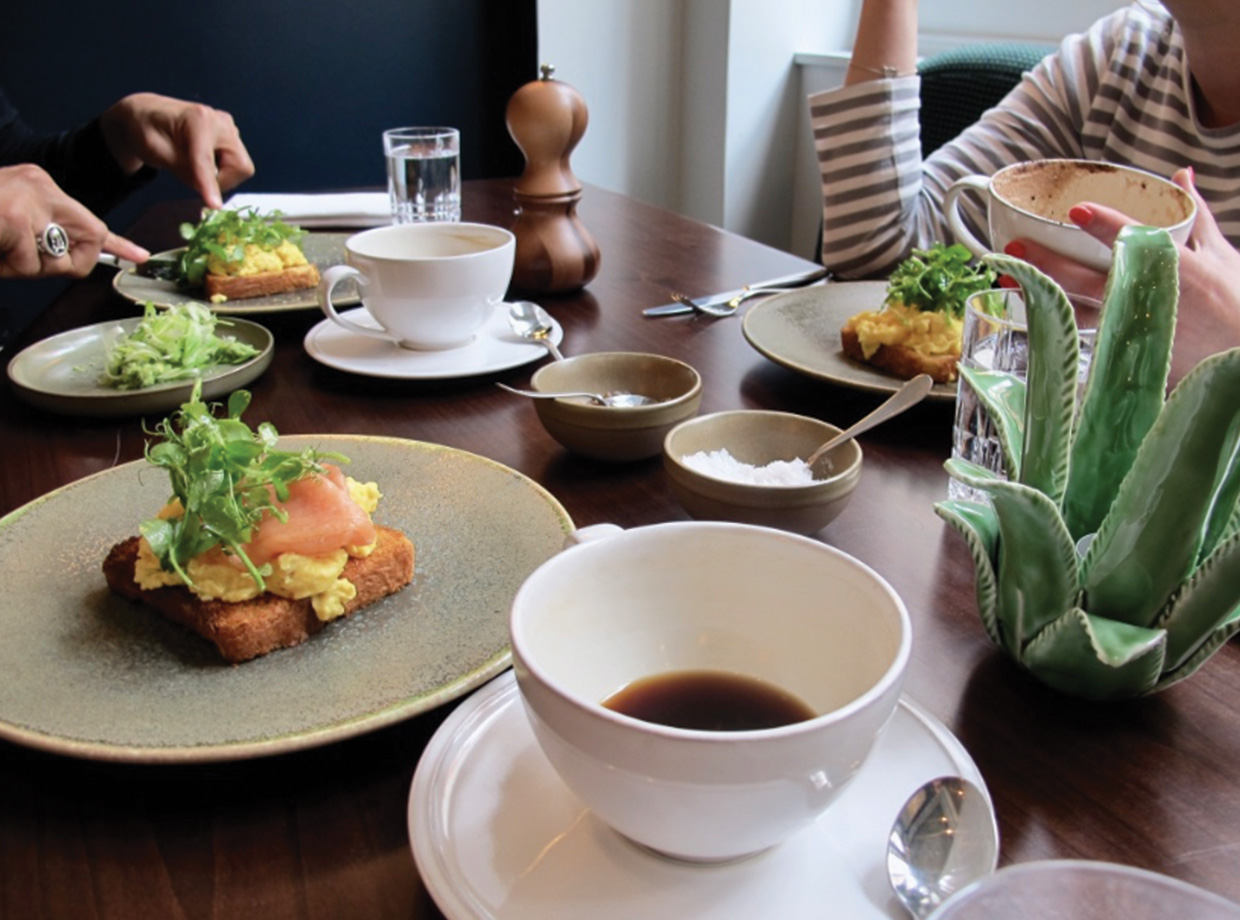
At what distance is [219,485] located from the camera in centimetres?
66

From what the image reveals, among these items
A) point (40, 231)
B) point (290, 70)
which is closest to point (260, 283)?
point (40, 231)

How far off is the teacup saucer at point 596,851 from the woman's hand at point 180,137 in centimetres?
158

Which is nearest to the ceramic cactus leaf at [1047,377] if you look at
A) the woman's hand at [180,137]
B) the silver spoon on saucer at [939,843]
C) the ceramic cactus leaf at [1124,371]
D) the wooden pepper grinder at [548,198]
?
the ceramic cactus leaf at [1124,371]

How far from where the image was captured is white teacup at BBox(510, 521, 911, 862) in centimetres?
40

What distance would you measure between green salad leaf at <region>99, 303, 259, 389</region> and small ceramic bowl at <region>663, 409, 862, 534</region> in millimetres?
559

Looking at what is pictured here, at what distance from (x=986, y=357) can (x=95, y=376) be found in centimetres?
94

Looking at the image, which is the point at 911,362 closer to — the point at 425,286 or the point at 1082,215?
the point at 1082,215

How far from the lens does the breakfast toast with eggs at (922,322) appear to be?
1.08 metres

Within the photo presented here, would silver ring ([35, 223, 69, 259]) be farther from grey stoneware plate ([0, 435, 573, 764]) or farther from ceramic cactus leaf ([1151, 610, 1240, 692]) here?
ceramic cactus leaf ([1151, 610, 1240, 692])

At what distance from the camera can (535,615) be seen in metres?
0.49

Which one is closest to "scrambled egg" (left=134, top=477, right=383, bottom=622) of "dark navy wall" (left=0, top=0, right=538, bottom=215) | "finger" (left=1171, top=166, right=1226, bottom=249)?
"finger" (left=1171, top=166, right=1226, bottom=249)

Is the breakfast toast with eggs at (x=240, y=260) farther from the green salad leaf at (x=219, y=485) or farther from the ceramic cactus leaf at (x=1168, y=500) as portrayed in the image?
the ceramic cactus leaf at (x=1168, y=500)

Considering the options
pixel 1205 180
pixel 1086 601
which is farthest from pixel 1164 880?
pixel 1205 180

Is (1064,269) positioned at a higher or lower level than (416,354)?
higher
